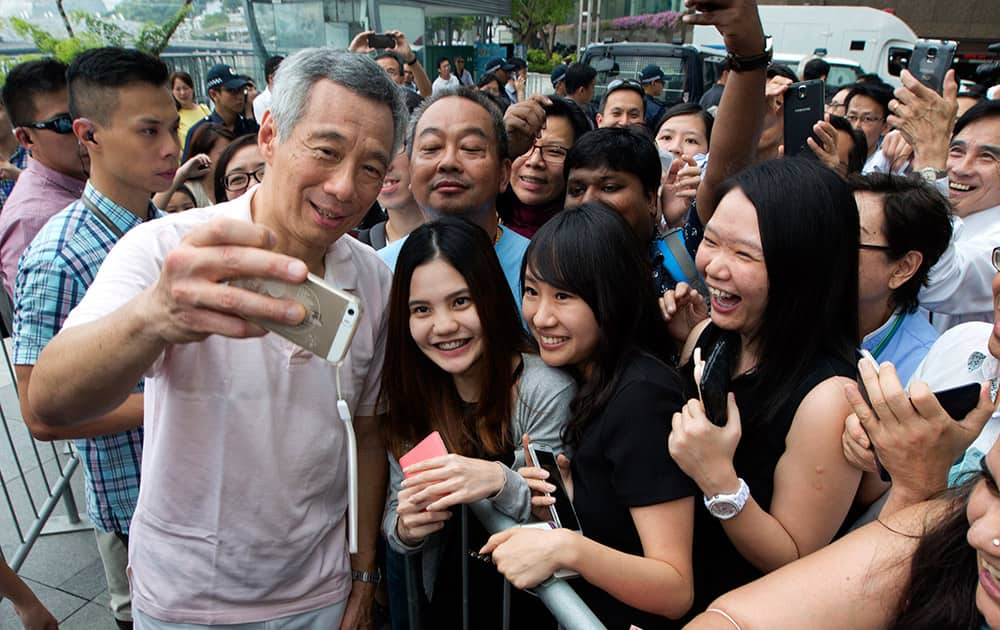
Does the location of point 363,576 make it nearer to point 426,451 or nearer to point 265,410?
point 426,451

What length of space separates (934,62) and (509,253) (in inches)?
145

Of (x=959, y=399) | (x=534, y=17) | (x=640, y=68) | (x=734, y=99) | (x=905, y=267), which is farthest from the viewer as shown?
(x=534, y=17)

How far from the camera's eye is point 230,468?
1.53 m

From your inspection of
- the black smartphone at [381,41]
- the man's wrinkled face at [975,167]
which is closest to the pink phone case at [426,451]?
the man's wrinkled face at [975,167]

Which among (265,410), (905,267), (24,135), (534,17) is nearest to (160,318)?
(265,410)

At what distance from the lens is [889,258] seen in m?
2.14

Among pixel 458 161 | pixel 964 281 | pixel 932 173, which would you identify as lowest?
pixel 964 281

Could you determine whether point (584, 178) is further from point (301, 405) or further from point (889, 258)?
point (301, 405)

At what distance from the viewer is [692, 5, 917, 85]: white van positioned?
15.4 meters

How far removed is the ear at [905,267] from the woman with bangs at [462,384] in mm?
1246

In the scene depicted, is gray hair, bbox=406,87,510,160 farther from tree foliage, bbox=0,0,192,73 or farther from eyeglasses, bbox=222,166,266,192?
tree foliage, bbox=0,0,192,73

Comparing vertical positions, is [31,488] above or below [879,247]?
below

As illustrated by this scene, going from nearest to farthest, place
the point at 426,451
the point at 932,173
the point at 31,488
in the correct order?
1. the point at 426,451
2. the point at 932,173
3. the point at 31,488

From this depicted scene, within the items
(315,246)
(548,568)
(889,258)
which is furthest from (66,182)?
(889,258)
